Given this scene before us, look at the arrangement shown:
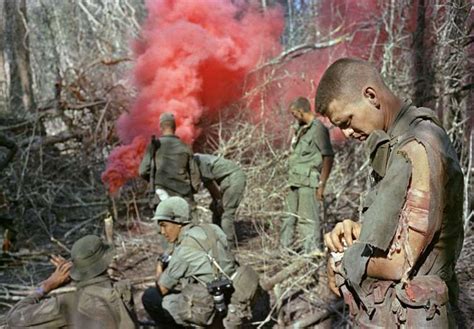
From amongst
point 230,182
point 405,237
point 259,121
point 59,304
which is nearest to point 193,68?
point 259,121

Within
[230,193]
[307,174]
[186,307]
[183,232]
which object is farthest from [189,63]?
[186,307]

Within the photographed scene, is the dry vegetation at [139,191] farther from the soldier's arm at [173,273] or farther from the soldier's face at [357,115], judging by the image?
the soldier's face at [357,115]

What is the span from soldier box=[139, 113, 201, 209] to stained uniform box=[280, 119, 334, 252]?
3.93 ft

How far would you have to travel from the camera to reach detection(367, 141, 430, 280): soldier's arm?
1794mm

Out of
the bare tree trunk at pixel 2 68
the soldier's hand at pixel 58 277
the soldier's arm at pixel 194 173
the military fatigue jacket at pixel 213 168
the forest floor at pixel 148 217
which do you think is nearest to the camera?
the soldier's hand at pixel 58 277

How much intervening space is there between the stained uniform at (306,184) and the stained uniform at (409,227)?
365 cm

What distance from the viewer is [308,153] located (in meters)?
5.80

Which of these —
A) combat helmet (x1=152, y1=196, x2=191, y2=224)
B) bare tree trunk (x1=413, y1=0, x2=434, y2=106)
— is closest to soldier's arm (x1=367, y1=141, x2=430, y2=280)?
combat helmet (x1=152, y1=196, x2=191, y2=224)

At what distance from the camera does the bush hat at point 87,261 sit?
3305 millimetres

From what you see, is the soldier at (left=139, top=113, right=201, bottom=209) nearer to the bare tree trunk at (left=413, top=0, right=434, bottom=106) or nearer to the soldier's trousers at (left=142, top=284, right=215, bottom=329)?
the soldier's trousers at (left=142, top=284, right=215, bottom=329)

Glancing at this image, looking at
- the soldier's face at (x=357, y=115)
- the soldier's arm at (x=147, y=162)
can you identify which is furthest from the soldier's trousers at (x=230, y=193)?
the soldier's face at (x=357, y=115)

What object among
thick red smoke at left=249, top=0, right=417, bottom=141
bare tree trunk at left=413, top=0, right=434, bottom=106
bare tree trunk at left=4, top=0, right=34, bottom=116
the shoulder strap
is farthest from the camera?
bare tree trunk at left=4, top=0, right=34, bottom=116

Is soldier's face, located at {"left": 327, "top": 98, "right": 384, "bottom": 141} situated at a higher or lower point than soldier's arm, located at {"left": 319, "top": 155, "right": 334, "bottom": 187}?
higher

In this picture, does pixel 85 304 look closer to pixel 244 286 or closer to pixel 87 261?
pixel 87 261
